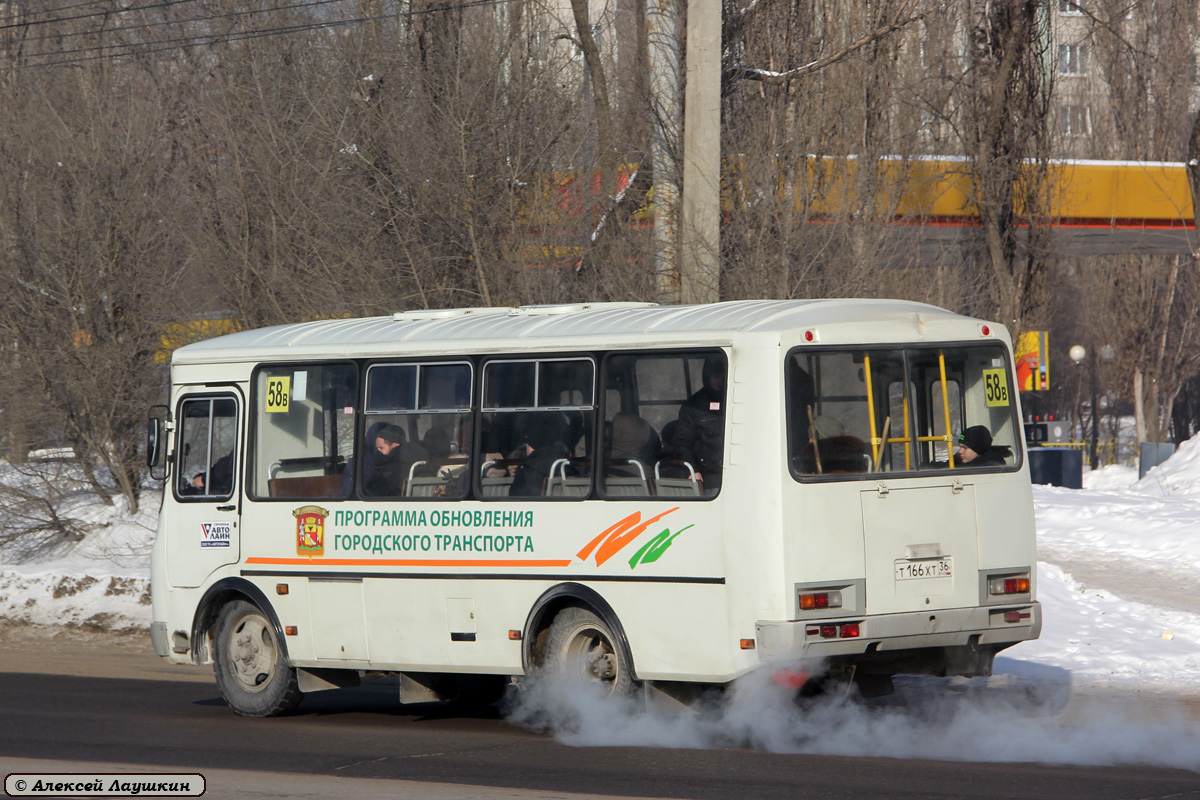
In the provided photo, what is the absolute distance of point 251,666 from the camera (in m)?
11.0

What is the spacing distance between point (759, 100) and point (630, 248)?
261 cm

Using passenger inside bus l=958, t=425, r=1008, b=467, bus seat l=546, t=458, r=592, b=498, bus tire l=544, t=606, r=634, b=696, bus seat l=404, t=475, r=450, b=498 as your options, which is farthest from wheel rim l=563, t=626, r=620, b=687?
passenger inside bus l=958, t=425, r=1008, b=467

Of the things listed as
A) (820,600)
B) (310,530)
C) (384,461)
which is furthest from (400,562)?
(820,600)

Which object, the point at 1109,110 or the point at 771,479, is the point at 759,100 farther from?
the point at 1109,110

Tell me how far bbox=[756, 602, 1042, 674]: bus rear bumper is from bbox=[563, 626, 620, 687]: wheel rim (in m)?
1.27

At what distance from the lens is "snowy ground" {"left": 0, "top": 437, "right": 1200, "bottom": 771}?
8.59 meters

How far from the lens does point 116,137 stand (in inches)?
891

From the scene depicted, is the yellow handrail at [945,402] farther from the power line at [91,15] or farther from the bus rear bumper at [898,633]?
the power line at [91,15]

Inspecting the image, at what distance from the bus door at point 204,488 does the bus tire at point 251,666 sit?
41 centimetres

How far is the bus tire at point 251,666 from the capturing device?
1081 cm

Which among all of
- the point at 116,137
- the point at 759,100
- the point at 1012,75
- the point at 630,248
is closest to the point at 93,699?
the point at 630,248

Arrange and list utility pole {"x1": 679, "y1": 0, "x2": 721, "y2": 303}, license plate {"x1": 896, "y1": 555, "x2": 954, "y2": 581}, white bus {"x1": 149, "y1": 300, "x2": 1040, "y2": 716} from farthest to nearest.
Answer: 1. utility pole {"x1": 679, "y1": 0, "x2": 721, "y2": 303}
2. license plate {"x1": 896, "y1": 555, "x2": 954, "y2": 581}
3. white bus {"x1": 149, "y1": 300, "x2": 1040, "y2": 716}

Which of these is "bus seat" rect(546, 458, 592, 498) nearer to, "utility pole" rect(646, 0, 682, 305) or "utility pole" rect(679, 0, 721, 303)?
"utility pole" rect(679, 0, 721, 303)

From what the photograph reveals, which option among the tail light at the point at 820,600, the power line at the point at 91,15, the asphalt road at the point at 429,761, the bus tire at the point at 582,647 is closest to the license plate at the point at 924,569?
the tail light at the point at 820,600
